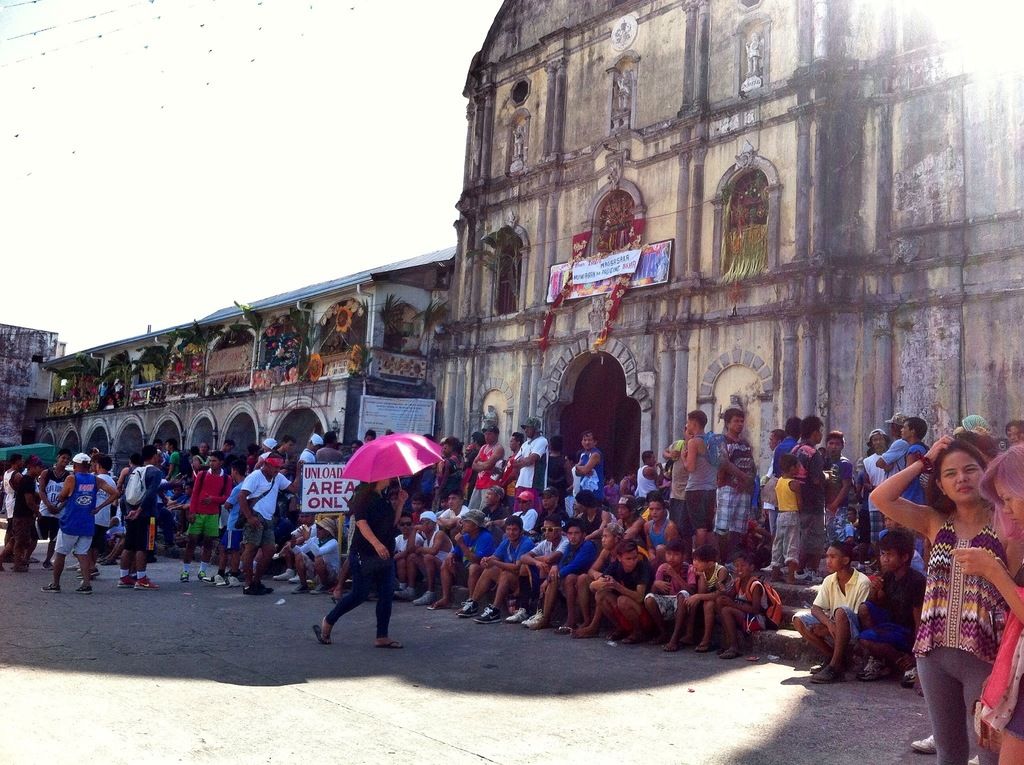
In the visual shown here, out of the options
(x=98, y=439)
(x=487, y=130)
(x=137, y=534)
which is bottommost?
(x=137, y=534)

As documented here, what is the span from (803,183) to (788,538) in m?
8.72

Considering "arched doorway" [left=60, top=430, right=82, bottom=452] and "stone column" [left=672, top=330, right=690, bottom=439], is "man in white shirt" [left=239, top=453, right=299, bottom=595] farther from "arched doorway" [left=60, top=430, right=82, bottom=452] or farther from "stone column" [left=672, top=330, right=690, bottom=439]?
"arched doorway" [left=60, top=430, right=82, bottom=452]

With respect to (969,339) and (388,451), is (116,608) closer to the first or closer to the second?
(388,451)

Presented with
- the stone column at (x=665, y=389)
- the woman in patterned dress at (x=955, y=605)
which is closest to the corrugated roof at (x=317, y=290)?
the stone column at (x=665, y=389)

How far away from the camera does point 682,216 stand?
18.2 m

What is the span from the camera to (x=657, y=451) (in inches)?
Result: 704

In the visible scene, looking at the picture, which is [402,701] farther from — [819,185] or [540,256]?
[540,256]

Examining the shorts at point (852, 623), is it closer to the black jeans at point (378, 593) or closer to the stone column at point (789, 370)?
the black jeans at point (378, 593)

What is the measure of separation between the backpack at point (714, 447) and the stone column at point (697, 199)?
349 inches

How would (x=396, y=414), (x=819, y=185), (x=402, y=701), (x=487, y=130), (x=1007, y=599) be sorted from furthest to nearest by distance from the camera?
(x=396, y=414) → (x=487, y=130) → (x=819, y=185) → (x=402, y=701) → (x=1007, y=599)

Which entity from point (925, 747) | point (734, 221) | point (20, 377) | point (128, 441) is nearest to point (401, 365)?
point (734, 221)

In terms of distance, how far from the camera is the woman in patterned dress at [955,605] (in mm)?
3502

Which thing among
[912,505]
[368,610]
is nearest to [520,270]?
[368,610]

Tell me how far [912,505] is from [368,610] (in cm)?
803
